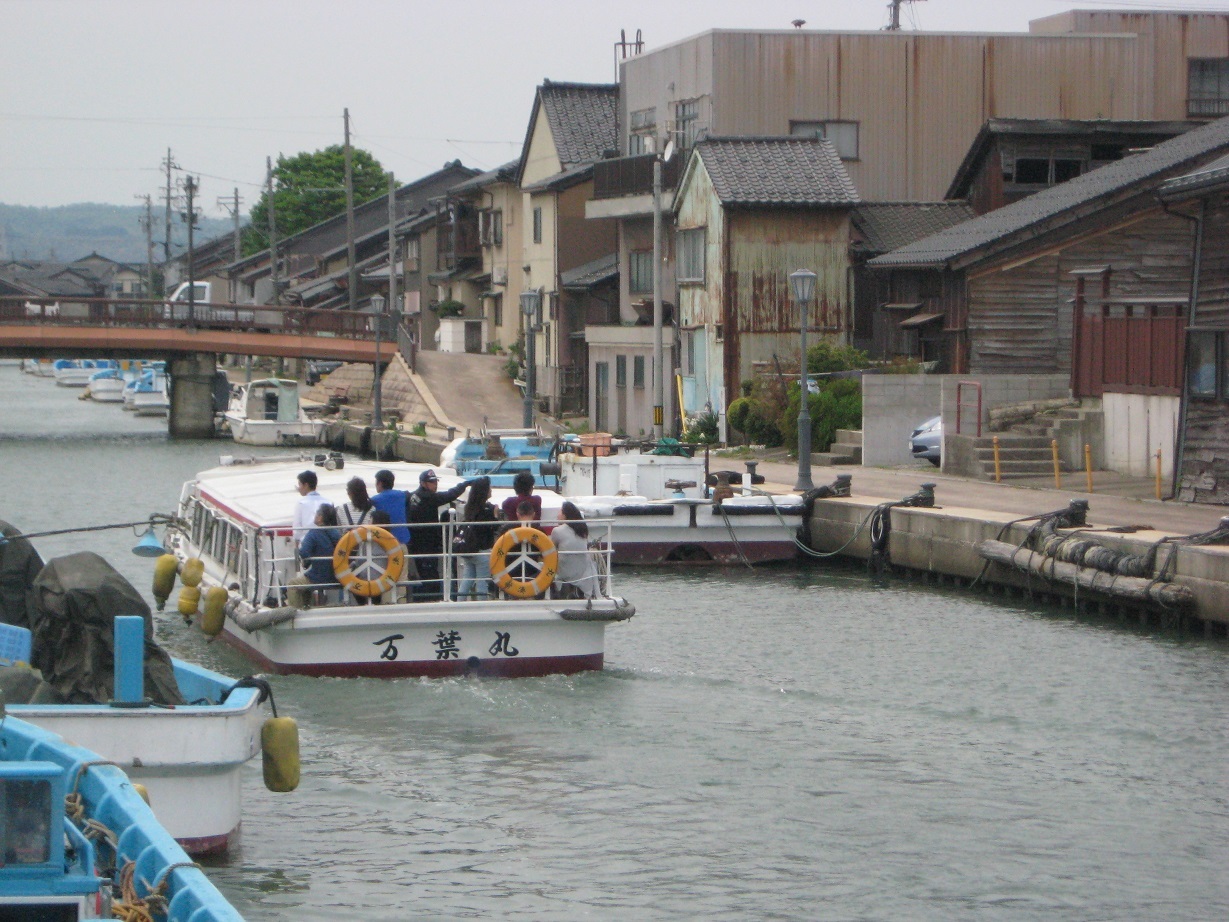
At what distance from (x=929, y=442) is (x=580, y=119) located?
104 ft

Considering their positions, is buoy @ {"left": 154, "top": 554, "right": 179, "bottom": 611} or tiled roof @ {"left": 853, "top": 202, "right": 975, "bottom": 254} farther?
tiled roof @ {"left": 853, "top": 202, "right": 975, "bottom": 254}

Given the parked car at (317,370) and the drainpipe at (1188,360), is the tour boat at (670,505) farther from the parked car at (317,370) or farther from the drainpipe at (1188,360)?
the parked car at (317,370)

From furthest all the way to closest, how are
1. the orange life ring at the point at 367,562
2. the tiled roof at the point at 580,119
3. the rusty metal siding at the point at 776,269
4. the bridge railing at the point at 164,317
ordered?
1. the tiled roof at the point at 580,119
2. the bridge railing at the point at 164,317
3. the rusty metal siding at the point at 776,269
4. the orange life ring at the point at 367,562

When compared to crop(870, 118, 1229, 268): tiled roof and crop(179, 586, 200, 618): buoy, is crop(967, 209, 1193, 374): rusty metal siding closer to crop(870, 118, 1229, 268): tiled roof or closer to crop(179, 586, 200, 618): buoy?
crop(870, 118, 1229, 268): tiled roof

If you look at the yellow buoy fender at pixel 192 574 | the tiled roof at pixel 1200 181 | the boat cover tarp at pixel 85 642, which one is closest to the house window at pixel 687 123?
the tiled roof at pixel 1200 181

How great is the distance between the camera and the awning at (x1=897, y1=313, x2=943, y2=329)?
37.9m

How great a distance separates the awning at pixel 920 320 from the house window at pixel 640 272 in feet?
38.9

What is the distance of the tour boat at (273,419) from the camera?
183 feet

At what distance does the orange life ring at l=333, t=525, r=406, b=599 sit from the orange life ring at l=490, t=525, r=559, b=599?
2.89 ft

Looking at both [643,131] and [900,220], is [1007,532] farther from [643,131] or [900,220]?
[643,131]

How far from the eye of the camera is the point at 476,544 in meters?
16.8

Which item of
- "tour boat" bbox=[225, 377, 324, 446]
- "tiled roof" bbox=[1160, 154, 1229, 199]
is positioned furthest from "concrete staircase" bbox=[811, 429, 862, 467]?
"tour boat" bbox=[225, 377, 324, 446]

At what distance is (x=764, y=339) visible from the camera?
1640 inches

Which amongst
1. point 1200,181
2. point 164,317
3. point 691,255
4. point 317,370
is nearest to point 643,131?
point 691,255
